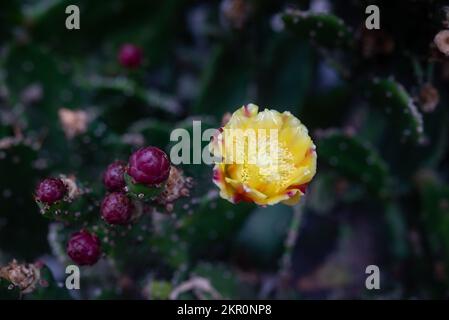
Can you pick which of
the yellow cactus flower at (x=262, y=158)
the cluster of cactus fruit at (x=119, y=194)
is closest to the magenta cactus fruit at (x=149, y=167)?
the cluster of cactus fruit at (x=119, y=194)

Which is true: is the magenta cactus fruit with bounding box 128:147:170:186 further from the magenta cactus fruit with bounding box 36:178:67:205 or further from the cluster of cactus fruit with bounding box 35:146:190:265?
the magenta cactus fruit with bounding box 36:178:67:205

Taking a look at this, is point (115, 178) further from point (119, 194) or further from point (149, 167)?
point (149, 167)

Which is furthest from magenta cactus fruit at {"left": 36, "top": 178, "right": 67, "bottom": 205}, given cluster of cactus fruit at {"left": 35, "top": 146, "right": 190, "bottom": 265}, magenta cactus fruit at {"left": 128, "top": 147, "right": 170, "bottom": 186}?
magenta cactus fruit at {"left": 128, "top": 147, "right": 170, "bottom": 186}

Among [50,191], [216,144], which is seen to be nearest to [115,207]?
[50,191]

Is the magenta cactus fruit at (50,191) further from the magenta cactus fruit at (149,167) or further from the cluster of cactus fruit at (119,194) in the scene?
the magenta cactus fruit at (149,167)

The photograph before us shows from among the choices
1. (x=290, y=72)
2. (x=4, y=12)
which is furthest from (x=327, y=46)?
(x=4, y=12)

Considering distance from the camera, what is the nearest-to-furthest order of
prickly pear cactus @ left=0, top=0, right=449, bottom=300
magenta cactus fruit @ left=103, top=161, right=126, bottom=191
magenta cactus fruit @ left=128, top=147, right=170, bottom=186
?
magenta cactus fruit @ left=128, top=147, right=170, bottom=186, magenta cactus fruit @ left=103, top=161, right=126, bottom=191, prickly pear cactus @ left=0, top=0, right=449, bottom=300

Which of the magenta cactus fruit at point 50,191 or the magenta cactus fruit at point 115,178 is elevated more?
the magenta cactus fruit at point 115,178
